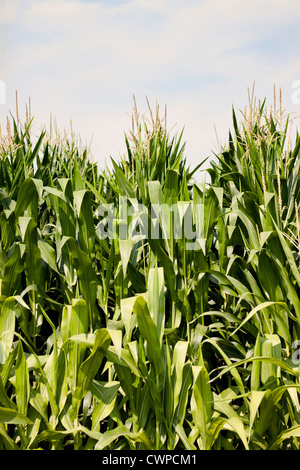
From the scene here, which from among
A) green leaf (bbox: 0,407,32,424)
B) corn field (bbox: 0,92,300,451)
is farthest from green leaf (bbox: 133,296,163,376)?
green leaf (bbox: 0,407,32,424)

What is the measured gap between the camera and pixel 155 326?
1285mm

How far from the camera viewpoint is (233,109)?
8.36 ft

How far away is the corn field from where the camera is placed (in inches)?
51.0

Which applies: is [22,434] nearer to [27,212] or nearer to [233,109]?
[27,212]

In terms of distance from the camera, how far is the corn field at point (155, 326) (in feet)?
4.25

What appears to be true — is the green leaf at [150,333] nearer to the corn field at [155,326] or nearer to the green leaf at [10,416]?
the corn field at [155,326]

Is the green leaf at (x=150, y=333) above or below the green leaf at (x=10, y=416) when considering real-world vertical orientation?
above

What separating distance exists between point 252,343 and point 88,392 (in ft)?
1.82

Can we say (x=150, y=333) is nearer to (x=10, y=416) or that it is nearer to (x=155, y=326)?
(x=155, y=326)

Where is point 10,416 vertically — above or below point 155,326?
below

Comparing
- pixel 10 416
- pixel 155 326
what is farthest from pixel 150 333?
pixel 10 416

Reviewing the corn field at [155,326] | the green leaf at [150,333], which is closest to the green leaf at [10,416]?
the corn field at [155,326]

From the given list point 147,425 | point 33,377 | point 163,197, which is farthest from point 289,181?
point 33,377

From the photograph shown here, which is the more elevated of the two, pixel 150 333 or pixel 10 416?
pixel 150 333
